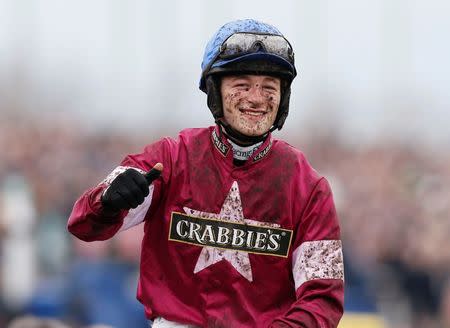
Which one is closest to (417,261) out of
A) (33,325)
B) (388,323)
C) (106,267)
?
(388,323)

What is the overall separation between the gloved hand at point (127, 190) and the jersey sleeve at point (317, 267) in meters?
0.77

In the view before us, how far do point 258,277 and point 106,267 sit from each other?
5.04 metres

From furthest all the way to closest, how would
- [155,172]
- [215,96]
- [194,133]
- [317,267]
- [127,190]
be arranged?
[194,133], [215,96], [317,267], [155,172], [127,190]

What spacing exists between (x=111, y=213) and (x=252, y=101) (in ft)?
2.60

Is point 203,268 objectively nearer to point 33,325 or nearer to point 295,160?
point 295,160

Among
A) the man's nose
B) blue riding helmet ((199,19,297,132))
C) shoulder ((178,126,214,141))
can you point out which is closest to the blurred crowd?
shoulder ((178,126,214,141))

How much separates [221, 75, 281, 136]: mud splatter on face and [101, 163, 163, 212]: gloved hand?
0.59 meters

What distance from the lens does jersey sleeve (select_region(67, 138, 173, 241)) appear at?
224 inches

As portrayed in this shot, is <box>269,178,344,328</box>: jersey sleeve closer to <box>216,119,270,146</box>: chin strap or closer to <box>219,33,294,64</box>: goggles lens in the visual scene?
<box>216,119,270,146</box>: chin strap

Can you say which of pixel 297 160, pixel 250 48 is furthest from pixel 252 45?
pixel 297 160

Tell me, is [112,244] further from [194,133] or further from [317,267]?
[317,267]

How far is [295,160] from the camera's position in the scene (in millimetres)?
6078

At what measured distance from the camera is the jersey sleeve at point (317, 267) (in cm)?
578

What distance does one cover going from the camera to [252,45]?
588 centimetres
